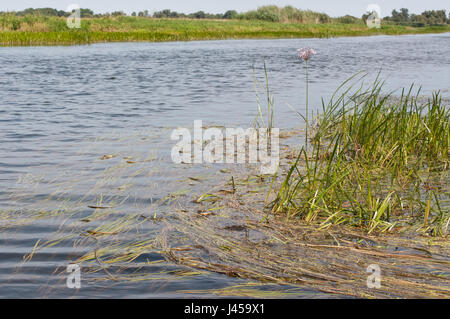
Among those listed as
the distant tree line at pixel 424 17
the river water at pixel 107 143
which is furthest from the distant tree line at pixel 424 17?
the river water at pixel 107 143

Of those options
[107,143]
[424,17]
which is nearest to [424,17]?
[424,17]

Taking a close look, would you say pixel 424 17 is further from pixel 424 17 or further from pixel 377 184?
pixel 377 184

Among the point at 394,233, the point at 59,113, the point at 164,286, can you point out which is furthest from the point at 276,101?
the point at 164,286

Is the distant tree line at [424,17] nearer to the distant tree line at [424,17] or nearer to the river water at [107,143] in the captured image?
the distant tree line at [424,17]

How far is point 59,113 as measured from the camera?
11.0m

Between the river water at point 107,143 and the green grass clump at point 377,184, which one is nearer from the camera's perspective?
the river water at point 107,143

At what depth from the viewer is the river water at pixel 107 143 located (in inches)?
142

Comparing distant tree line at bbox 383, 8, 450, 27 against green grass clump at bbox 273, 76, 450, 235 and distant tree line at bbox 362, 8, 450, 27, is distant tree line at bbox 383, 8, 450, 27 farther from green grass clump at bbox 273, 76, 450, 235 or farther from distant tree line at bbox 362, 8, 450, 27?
green grass clump at bbox 273, 76, 450, 235

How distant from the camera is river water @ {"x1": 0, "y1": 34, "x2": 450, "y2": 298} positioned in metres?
3.60

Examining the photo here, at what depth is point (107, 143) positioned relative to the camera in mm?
8062

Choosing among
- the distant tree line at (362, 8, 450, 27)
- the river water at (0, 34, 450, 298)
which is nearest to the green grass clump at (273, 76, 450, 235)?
the river water at (0, 34, 450, 298)

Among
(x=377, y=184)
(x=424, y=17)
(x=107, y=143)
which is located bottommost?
(x=377, y=184)
